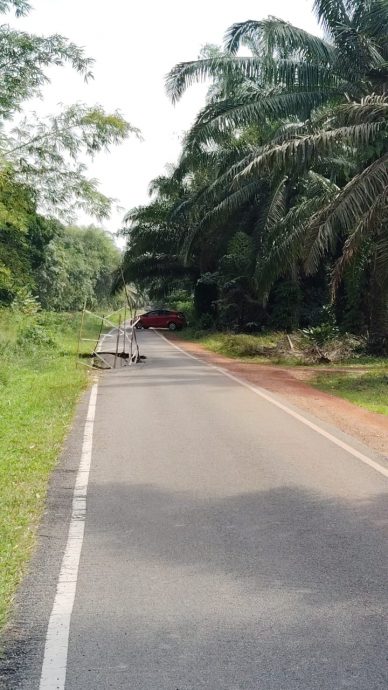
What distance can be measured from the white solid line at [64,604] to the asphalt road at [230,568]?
5 centimetres

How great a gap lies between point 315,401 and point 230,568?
30.2 feet

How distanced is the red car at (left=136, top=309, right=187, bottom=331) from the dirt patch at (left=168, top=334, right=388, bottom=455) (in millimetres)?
25869

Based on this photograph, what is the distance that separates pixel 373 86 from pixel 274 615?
15210 mm

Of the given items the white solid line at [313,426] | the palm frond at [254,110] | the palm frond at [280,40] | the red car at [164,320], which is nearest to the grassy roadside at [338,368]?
the white solid line at [313,426]

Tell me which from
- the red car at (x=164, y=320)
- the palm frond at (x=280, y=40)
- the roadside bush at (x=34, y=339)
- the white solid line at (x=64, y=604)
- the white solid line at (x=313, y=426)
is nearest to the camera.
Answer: the white solid line at (x=64, y=604)

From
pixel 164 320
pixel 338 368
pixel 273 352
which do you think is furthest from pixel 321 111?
pixel 164 320

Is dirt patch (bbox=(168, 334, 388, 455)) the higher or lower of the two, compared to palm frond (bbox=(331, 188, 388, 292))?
lower

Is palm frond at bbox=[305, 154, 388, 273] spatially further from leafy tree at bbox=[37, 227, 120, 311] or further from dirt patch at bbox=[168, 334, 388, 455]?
leafy tree at bbox=[37, 227, 120, 311]

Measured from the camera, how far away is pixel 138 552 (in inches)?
224

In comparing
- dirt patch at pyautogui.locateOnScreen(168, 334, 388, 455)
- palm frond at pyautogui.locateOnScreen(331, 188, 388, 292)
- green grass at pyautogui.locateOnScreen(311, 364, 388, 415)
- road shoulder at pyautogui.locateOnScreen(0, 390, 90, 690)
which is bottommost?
road shoulder at pyautogui.locateOnScreen(0, 390, 90, 690)

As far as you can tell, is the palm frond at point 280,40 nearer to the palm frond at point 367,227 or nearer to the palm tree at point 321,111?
the palm tree at point 321,111

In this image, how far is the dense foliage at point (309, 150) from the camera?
14602 mm

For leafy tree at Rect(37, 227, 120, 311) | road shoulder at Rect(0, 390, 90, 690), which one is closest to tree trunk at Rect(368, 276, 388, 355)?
leafy tree at Rect(37, 227, 120, 311)

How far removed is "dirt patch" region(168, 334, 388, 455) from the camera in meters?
10.8
